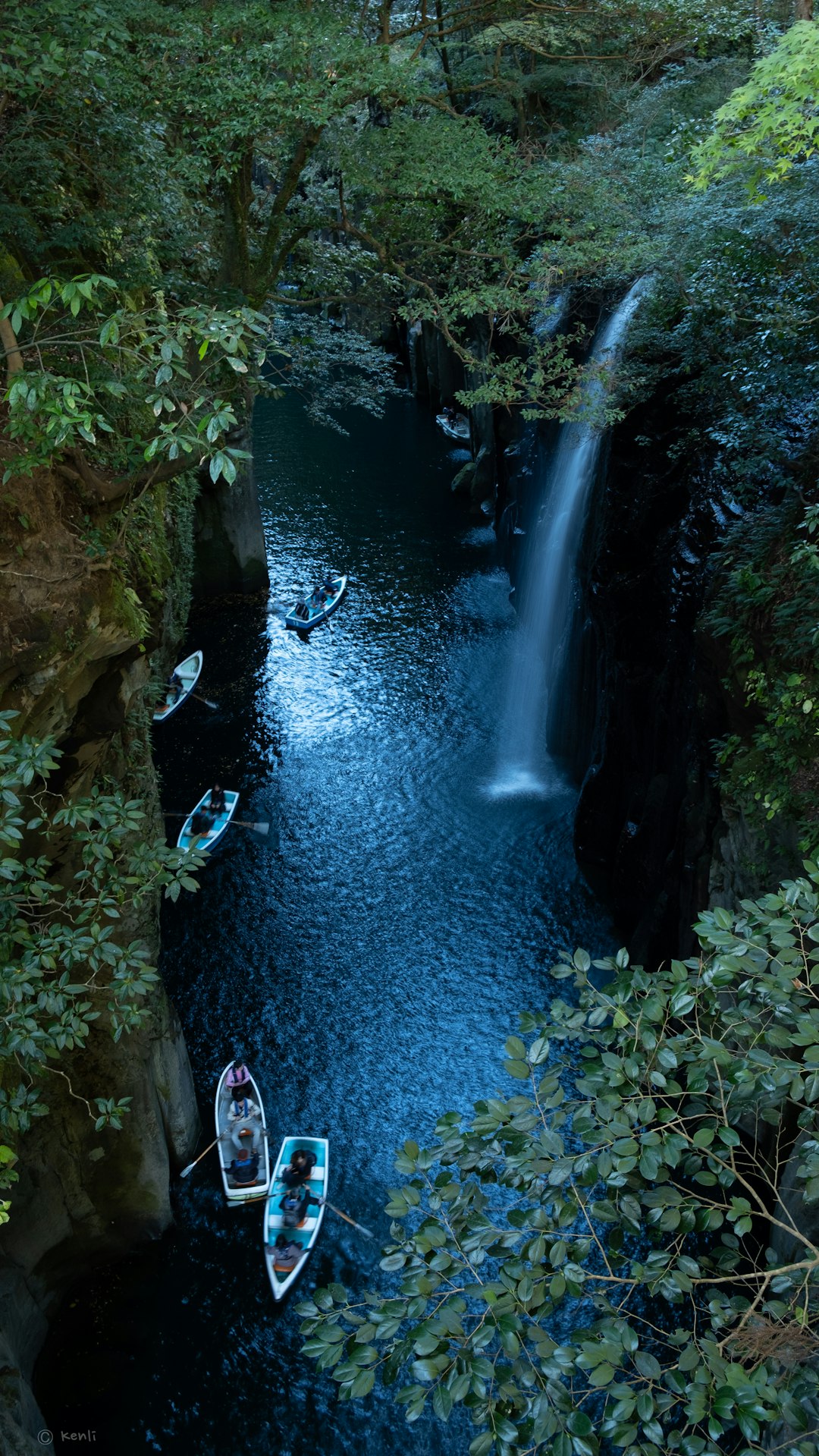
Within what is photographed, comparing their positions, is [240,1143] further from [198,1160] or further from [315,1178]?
[315,1178]

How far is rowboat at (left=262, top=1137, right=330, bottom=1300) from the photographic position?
1041 centimetres

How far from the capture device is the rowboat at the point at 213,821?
1641cm

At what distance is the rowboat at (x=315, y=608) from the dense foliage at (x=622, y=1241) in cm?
1813

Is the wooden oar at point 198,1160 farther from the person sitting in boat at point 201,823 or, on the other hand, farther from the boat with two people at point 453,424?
the boat with two people at point 453,424

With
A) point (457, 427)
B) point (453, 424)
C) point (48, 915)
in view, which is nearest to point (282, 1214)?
point (48, 915)

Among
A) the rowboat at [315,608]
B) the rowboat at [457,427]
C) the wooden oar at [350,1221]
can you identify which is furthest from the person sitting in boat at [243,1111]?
the rowboat at [457,427]

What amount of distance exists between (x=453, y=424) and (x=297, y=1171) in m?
30.8

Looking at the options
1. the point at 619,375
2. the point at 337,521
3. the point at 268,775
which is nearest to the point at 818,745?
the point at 619,375

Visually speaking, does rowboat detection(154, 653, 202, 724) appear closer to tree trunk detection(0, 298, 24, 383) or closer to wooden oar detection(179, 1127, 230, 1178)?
wooden oar detection(179, 1127, 230, 1178)

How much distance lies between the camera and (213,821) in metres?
16.8

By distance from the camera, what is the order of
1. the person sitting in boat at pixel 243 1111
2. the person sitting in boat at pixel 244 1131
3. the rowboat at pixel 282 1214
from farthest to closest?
1. the person sitting in boat at pixel 243 1111
2. the person sitting in boat at pixel 244 1131
3. the rowboat at pixel 282 1214

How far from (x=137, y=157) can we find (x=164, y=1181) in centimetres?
1134

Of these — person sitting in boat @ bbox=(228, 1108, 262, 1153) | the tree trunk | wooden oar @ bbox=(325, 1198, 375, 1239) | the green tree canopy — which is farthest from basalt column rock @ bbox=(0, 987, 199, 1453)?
the green tree canopy

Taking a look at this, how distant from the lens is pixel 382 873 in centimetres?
1606
